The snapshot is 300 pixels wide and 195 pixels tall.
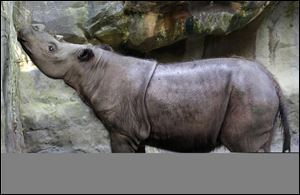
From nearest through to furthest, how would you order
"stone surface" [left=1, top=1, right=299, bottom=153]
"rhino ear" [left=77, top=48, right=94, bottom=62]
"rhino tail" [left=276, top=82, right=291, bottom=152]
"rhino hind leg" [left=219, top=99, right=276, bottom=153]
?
"rhino hind leg" [left=219, top=99, right=276, bottom=153]
"rhino tail" [left=276, top=82, right=291, bottom=152]
"rhino ear" [left=77, top=48, right=94, bottom=62]
"stone surface" [left=1, top=1, right=299, bottom=153]

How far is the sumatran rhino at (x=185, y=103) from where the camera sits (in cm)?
341

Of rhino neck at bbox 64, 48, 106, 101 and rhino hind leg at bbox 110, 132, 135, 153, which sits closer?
rhino hind leg at bbox 110, 132, 135, 153

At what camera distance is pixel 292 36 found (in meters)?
5.86

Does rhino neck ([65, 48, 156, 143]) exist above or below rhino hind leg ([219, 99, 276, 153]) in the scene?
above

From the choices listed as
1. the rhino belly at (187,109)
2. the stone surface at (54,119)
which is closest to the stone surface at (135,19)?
the stone surface at (54,119)

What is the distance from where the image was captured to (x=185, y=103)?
3.47 m

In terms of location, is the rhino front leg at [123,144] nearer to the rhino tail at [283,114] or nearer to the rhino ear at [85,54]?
the rhino ear at [85,54]

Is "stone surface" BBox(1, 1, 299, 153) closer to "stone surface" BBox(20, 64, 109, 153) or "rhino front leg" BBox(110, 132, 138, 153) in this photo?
"stone surface" BBox(20, 64, 109, 153)

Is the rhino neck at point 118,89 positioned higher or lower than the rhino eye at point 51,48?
lower

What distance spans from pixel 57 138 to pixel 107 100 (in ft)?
6.01

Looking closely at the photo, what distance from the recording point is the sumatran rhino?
341 cm

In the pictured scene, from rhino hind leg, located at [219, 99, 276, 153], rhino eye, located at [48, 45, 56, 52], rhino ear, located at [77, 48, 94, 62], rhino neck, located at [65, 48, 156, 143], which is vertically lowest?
rhino hind leg, located at [219, 99, 276, 153]

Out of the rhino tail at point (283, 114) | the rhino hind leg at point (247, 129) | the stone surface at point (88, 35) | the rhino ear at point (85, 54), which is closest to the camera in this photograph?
the rhino hind leg at point (247, 129)

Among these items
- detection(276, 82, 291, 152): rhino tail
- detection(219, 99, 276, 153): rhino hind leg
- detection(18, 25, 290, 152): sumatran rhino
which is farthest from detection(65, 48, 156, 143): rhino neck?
detection(276, 82, 291, 152): rhino tail
